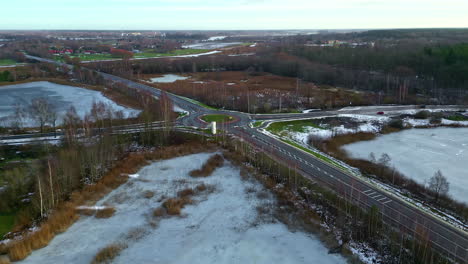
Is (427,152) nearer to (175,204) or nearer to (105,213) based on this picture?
(175,204)

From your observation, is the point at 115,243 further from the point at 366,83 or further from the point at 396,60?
the point at 396,60

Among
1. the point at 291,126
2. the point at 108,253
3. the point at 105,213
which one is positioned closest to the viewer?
the point at 108,253

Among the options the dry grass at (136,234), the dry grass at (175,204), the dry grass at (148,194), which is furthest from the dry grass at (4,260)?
the dry grass at (148,194)

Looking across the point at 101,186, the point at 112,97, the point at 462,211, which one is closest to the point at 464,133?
the point at 462,211

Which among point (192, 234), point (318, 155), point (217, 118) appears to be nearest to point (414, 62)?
point (217, 118)

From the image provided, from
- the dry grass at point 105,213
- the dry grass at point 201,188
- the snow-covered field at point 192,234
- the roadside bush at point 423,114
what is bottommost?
the snow-covered field at point 192,234

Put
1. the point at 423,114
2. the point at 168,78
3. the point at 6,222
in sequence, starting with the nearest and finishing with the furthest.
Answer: the point at 6,222 < the point at 423,114 < the point at 168,78

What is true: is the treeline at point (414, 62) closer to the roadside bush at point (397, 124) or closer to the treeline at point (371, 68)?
the treeline at point (371, 68)
